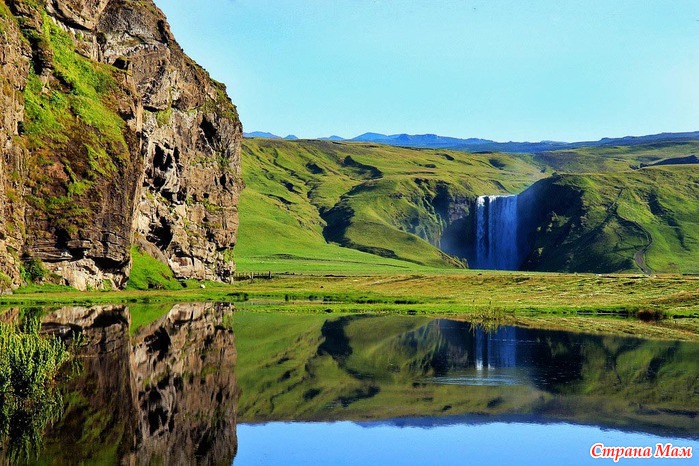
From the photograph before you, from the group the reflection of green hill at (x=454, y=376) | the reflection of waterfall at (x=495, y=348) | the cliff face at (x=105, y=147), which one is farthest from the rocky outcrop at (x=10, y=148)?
the reflection of waterfall at (x=495, y=348)

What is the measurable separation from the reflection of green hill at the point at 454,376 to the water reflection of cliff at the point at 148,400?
70.2 inches

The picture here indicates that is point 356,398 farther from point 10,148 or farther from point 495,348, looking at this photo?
point 10,148

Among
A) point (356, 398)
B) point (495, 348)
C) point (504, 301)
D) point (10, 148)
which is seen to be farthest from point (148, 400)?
point (504, 301)

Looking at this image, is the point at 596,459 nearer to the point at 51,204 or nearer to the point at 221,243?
the point at 51,204

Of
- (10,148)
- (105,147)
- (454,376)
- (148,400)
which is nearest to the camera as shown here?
(148,400)

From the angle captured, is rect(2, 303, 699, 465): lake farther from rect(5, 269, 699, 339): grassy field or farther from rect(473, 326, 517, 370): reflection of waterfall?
rect(5, 269, 699, 339): grassy field

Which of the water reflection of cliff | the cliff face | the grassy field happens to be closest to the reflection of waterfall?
the grassy field

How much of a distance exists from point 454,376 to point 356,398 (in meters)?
8.84

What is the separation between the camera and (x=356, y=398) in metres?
42.7

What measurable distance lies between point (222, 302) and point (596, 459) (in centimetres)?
7983

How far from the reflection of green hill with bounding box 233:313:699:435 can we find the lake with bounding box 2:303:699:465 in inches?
5.7

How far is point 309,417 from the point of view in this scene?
125 ft

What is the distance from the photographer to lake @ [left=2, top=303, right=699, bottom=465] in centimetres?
3180

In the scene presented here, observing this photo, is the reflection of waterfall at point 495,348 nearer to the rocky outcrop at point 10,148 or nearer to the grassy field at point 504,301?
the grassy field at point 504,301
